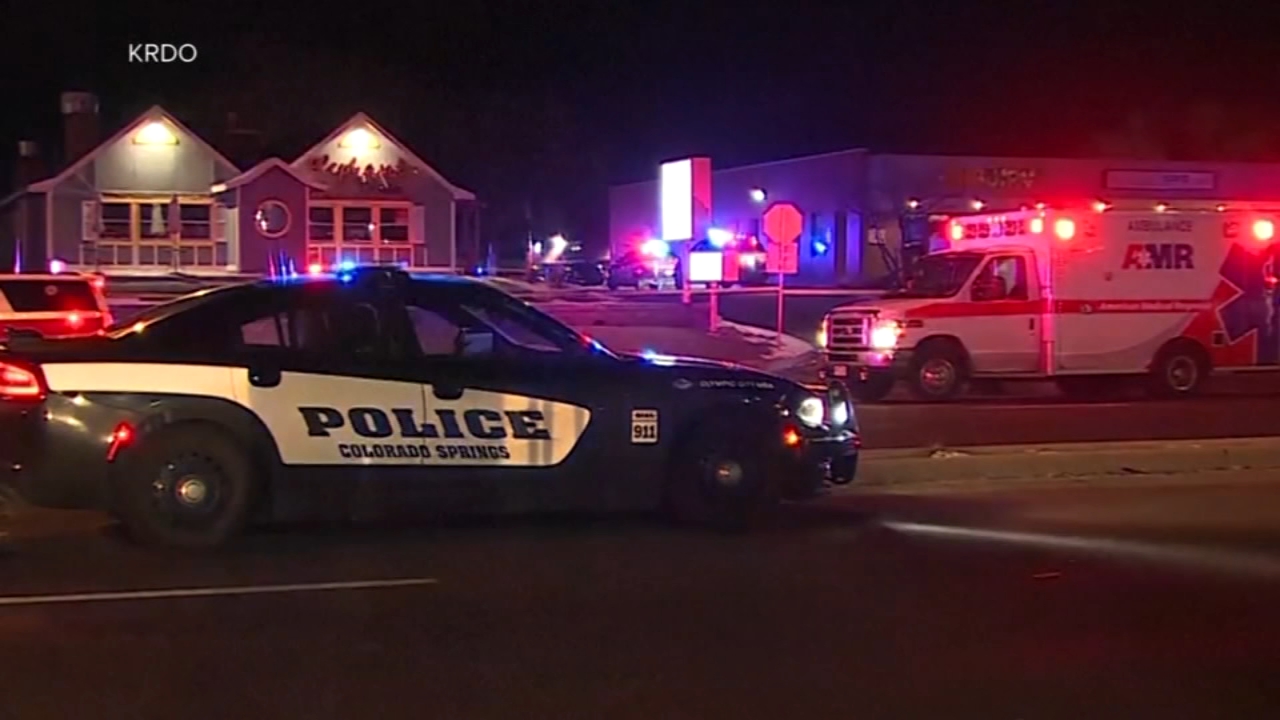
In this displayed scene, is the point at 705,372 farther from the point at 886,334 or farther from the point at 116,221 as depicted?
the point at 116,221

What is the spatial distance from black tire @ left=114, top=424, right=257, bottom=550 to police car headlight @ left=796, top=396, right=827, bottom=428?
340 cm

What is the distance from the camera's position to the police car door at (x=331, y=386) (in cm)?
1035

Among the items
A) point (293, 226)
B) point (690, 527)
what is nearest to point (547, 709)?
point (690, 527)

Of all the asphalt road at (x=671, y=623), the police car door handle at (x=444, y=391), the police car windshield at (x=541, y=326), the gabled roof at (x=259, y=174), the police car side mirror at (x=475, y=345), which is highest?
the gabled roof at (x=259, y=174)

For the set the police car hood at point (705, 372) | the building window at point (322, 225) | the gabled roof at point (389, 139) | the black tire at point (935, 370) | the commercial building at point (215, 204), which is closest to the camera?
the police car hood at point (705, 372)

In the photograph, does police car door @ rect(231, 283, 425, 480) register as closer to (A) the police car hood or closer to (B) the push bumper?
(A) the police car hood

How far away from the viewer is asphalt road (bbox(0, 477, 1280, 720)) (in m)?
6.90

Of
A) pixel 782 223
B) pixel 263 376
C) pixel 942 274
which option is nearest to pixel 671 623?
pixel 263 376

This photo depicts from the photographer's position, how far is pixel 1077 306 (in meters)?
22.9

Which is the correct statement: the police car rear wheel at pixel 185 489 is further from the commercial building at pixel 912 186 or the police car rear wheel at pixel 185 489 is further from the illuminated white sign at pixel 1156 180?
the illuminated white sign at pixel 1156 180

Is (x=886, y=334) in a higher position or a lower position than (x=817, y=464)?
higher

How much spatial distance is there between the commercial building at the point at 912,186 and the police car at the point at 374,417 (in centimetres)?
4370

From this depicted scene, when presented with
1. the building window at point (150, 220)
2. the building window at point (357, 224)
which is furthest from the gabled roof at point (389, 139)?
the building window at point (150, 220)

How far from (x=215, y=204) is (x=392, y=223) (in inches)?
185
